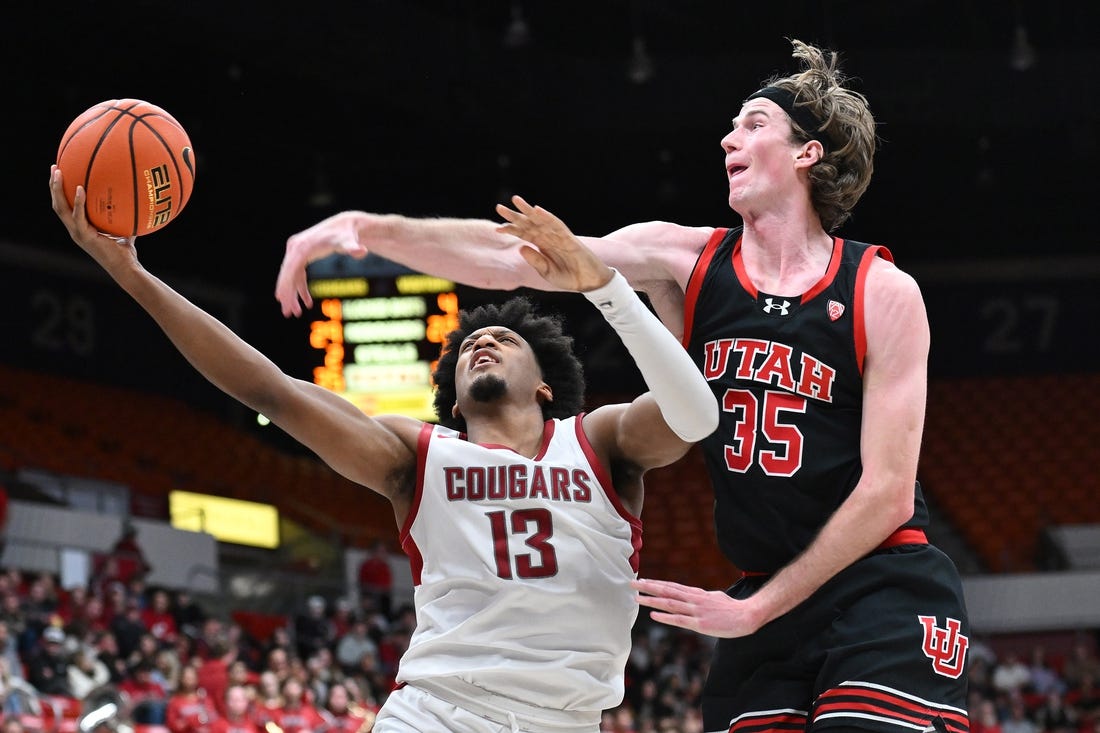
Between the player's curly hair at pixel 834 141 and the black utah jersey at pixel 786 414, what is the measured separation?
0.75 feet

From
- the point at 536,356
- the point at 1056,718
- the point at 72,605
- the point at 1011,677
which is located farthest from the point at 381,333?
the point at 536,356

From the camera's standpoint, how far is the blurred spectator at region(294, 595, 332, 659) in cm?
1314

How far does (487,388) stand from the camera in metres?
3.97

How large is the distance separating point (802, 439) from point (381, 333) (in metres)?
13.0

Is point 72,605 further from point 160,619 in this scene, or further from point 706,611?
point 706,611

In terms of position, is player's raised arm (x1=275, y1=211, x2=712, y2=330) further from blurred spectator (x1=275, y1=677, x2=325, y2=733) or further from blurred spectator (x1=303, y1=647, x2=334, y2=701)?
blurred spectator (x1=303, y1=647, x2=334, y2=701)

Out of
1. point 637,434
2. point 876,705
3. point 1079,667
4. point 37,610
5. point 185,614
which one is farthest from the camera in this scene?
point 1079,667

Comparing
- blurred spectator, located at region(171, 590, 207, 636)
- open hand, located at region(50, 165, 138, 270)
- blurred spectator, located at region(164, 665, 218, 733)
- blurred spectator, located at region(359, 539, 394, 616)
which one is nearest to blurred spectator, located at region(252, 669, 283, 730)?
blurred spectator, located at region(164, 665, 218, 733)

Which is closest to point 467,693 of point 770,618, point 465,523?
point 465,523

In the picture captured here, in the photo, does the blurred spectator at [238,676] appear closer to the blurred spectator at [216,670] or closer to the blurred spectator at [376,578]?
the blurred spectator at [216,670]

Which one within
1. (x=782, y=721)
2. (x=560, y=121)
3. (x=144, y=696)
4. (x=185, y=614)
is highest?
(x=560, y=121)

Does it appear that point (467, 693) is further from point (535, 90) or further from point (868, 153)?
point (535, 90)

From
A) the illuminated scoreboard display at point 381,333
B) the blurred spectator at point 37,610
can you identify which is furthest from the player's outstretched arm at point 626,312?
the illuminated scoreboard display at point 381,333

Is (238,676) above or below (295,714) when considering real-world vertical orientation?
above
